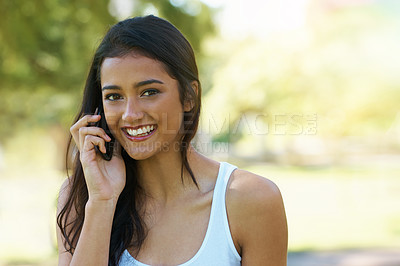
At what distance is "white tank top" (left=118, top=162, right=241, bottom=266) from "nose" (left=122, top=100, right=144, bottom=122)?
494mm

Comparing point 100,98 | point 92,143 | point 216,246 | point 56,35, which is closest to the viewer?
point 216,246

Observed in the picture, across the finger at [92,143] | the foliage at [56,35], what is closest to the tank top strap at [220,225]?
the finger at [92,143]

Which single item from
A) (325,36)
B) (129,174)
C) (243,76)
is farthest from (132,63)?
(243,76)

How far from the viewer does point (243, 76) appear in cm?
1986

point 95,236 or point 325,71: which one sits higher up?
point 325,71

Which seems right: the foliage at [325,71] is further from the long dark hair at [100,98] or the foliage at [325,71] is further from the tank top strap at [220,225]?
the tank top strap at [220,225]

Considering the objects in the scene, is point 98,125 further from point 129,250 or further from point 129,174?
point 129,250

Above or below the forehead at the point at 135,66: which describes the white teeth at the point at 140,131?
below

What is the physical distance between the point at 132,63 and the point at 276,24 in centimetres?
1592

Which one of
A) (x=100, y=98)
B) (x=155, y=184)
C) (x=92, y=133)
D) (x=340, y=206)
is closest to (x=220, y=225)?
(x=155, y=184)

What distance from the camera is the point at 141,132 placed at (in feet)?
6.93

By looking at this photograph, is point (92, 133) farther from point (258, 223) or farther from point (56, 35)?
point (56, 35)

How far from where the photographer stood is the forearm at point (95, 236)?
2043mm

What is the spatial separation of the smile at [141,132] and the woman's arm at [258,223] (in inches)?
17.6
